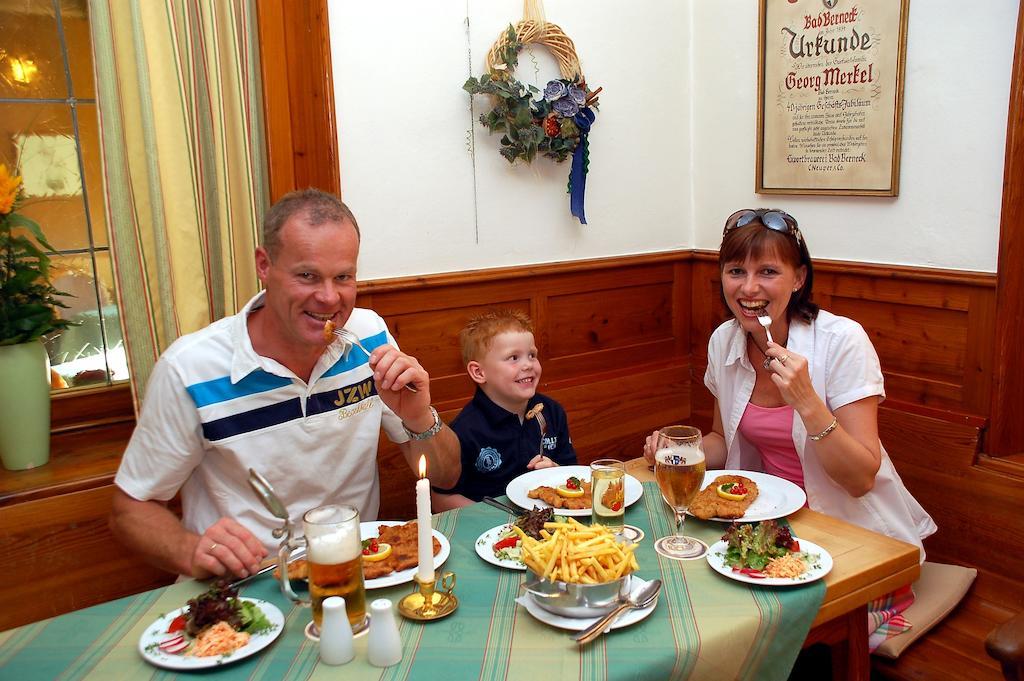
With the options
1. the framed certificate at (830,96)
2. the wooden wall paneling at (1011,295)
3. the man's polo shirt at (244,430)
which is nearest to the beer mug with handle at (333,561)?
the man's polo shirt at (244,430)

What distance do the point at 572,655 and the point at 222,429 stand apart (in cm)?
101

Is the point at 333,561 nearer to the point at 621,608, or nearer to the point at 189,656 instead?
the point at 189,656

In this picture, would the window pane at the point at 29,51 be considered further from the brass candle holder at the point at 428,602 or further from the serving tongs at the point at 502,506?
the brass candle holder at the point at 428,602

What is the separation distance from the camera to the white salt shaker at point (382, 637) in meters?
1.23

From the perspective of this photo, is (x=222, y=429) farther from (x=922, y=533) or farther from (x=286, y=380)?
(x=922, y=533)

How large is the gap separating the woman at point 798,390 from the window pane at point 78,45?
6.47 ft

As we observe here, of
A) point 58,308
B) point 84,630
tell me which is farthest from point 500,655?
point 58,308

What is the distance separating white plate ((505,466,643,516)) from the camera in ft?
5.97

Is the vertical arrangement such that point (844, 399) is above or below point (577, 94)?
below

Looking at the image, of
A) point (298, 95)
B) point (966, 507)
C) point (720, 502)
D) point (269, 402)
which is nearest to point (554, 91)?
point (298, 95)

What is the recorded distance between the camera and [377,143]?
9.49 feet

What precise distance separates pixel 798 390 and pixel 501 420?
88cm

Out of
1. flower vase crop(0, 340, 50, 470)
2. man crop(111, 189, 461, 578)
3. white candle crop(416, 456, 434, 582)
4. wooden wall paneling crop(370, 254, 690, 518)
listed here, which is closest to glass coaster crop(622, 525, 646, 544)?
white candle crop(416, 456, 434, 582)

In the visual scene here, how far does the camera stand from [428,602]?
55.0 inches
